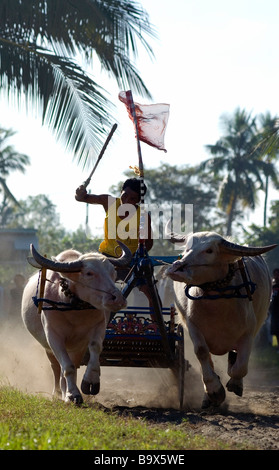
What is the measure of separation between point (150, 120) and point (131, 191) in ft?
2.83

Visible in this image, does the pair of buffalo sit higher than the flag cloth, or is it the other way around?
the flag cloth

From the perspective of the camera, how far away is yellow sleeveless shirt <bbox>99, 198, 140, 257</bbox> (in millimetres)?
8367

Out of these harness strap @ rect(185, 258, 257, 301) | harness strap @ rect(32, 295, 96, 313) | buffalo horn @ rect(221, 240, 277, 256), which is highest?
buffalo horn @ rect(221, 240, 277, 256)

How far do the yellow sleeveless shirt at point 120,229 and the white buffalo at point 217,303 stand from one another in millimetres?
694

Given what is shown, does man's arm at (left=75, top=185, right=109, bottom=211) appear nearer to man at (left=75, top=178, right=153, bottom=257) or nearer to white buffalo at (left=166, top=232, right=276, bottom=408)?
man at (left=75, top=178, right=153, bottom=257)

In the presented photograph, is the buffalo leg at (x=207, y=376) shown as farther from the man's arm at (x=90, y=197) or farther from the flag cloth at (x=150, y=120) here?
the flag cloth at (x=150, y=120)

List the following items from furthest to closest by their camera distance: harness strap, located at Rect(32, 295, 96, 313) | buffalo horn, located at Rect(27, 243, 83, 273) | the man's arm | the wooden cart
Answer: the man's arm
the wooden cart
harness strap, located at Rect(32, 295, 96, 313)
buffalo horn, located at Rect(27, 243, 83, 273)

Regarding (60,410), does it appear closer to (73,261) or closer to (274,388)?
(73,261)

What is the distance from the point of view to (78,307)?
23.8 feet

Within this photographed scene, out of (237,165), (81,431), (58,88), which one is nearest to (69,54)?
(58,88)

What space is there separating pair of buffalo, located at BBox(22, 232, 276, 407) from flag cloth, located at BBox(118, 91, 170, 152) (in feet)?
4.37

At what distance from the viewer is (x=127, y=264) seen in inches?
291

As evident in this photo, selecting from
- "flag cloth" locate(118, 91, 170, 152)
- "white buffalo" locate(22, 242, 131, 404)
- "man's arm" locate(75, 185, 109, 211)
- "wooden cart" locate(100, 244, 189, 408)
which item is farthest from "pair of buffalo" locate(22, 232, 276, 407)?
"flag cloth" locate(118, 91, 170, 152)

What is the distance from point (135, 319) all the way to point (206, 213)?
3850 cm
